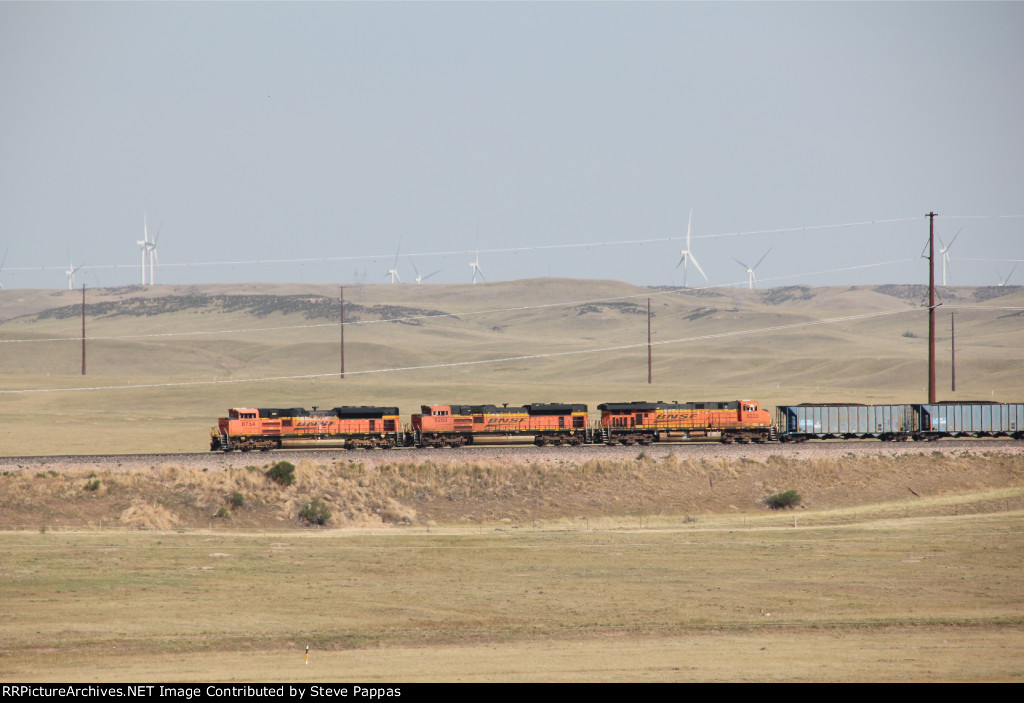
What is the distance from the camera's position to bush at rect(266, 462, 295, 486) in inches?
1980

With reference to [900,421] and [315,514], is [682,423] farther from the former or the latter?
[315,514]

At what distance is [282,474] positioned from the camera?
50.3m

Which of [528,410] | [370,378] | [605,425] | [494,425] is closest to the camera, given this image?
[494,425]

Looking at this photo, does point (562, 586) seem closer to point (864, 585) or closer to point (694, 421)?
point (864, 585)

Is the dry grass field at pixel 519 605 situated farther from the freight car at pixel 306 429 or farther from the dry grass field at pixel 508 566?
the freight car at pixel 306 429

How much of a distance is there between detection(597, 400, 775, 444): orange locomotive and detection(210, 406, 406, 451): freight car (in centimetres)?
1374

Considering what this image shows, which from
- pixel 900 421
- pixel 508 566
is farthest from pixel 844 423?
pixel 508 566

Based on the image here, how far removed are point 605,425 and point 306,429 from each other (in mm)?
18713

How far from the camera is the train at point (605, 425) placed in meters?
59.9

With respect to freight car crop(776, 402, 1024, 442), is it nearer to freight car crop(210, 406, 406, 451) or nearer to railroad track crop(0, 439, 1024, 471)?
railroad track crop(0, 439, 1024, 471)

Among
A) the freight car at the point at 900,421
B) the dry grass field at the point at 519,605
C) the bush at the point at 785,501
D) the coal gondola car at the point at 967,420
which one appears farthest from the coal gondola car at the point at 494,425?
the coal gondola car at the point at 967,420

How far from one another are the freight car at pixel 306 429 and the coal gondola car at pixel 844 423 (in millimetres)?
25296

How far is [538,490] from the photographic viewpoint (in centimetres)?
5325

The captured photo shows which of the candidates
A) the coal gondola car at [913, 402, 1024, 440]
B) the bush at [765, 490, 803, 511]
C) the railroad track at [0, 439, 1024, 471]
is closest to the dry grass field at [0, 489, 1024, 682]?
the bush at [765, 490, 803, 511]
